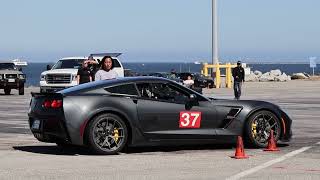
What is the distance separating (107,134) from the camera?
443 inches

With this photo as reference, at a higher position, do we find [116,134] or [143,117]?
[143,117]

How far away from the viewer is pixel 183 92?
468 inches

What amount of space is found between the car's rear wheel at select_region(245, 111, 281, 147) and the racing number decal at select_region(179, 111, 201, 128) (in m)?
0.88

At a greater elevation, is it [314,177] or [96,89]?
[96,89]

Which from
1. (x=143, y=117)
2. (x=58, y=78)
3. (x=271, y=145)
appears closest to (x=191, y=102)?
(x=143, y=117)

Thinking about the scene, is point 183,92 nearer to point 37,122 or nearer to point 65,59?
point 37,122

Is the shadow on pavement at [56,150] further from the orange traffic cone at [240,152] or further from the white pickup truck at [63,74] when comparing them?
the white pickup truck at [63,74]

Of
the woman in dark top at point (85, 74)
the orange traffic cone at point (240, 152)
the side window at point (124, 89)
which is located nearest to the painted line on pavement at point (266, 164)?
the orange traffic cone at point (240, 152)

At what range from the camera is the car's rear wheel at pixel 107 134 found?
1114 cm

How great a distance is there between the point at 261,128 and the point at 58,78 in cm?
1699

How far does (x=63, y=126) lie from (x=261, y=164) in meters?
3.11

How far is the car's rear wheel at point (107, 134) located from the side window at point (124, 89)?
48cm

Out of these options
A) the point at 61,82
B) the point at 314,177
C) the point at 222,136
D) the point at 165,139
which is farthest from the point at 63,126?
the point at 61,82

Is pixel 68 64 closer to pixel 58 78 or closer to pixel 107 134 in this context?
pixel 58 78
